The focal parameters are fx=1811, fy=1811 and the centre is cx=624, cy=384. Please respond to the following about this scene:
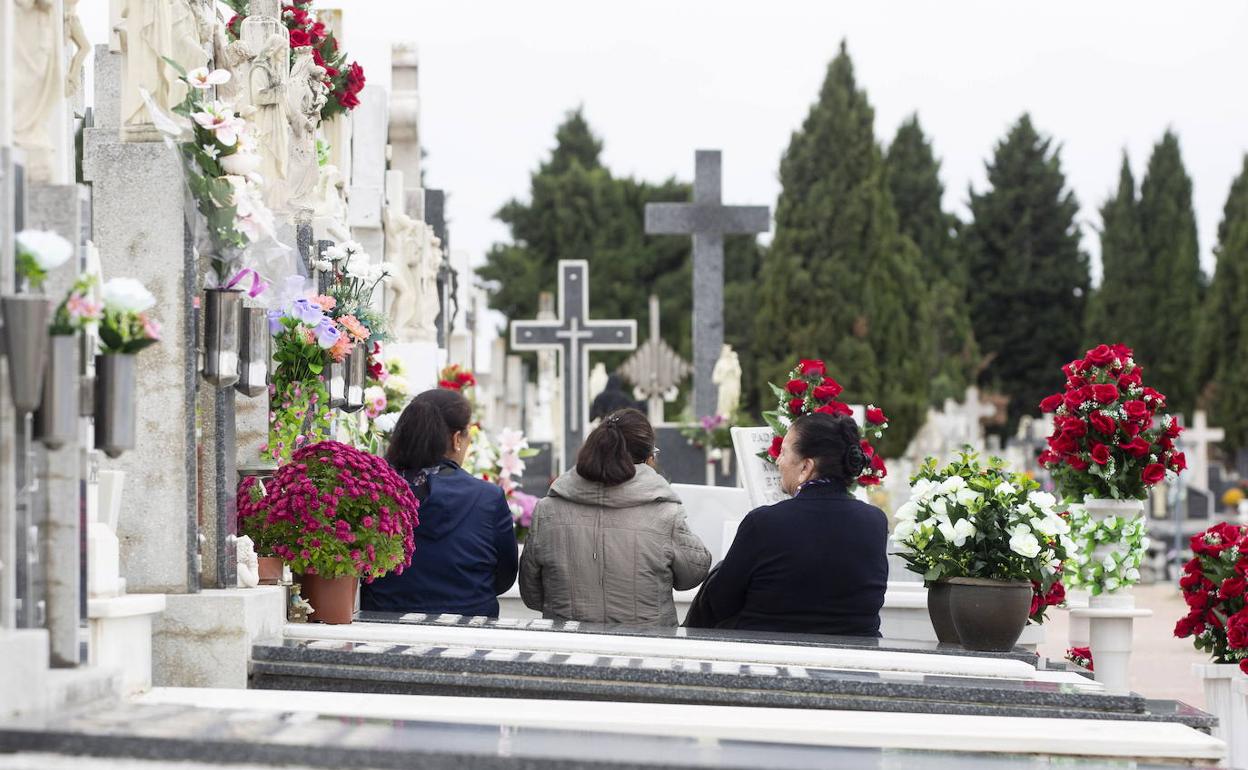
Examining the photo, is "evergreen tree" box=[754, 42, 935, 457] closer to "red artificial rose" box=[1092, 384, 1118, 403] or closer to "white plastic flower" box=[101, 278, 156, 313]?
"red artificial rose" box=[1092, 384, 1118, 403]

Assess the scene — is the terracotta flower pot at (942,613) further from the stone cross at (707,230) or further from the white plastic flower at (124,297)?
the stone cross at (707,230)

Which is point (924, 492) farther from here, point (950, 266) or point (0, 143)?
point (950, 266)

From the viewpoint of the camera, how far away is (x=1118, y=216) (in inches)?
2030

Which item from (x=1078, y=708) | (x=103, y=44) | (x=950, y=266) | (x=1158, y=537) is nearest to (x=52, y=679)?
(x=1078, y=708)

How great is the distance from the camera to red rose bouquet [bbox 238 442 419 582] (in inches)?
223

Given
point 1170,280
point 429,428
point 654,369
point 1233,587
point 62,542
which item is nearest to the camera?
point 62,542

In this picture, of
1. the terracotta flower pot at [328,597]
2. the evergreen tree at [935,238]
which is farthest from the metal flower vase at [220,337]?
the evergreen tree at [935,238]

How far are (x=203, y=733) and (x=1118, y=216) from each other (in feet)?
166

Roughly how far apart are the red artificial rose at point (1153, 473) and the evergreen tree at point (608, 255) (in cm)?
3657

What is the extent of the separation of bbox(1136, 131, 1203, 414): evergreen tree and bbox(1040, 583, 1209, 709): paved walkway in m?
28.6

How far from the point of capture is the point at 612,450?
6457mm

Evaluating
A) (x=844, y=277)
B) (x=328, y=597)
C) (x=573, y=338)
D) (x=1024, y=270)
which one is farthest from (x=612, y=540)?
(x=1024, y=270)

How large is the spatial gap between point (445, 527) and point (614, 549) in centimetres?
61

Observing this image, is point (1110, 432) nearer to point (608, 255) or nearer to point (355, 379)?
point (355, 379)
